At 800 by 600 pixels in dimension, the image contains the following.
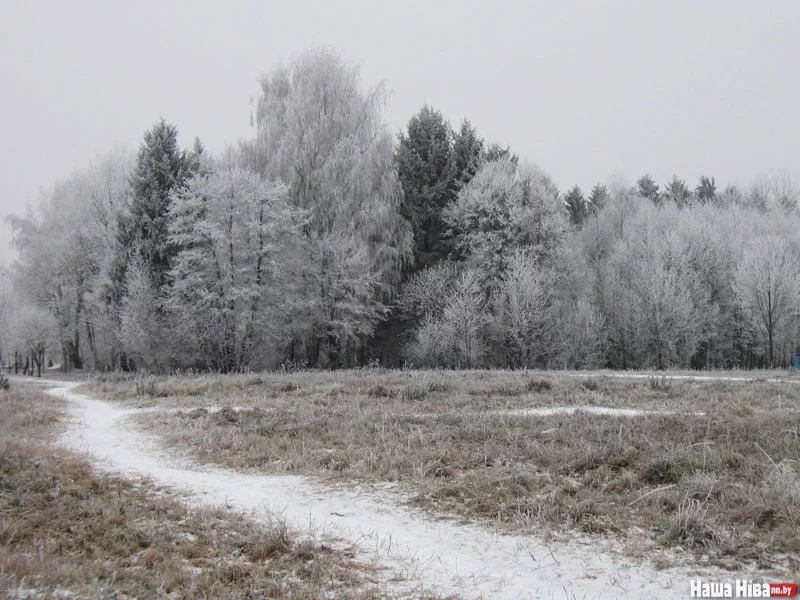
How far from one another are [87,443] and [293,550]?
735 centimetres

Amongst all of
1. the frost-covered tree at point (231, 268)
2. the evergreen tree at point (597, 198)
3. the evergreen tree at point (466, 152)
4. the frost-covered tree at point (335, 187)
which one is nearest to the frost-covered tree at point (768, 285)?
the evergreen tree at point (597, 198)

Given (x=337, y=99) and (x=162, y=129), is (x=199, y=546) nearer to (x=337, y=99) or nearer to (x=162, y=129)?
(x=337, y=99)

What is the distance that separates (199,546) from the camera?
5.21 m

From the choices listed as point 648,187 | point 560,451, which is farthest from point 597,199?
point 560,451

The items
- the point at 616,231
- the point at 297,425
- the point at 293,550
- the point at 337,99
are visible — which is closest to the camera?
the point at 293,550

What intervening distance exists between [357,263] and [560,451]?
2350 centimetres

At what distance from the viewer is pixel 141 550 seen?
5070mm

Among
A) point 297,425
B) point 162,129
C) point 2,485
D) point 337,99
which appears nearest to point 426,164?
point 337,99

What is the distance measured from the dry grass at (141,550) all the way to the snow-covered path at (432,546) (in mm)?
448

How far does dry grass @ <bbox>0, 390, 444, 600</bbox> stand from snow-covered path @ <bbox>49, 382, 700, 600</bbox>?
0.45 meters

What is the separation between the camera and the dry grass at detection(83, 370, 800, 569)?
5.75 m

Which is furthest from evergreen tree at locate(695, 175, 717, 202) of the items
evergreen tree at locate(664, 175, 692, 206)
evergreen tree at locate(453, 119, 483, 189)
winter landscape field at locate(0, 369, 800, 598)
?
winter landscape field at locate(0, 369, 800, 598)

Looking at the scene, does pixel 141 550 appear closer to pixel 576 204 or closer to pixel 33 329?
pixel 33 329

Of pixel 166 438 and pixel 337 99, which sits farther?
pixel 337 99
